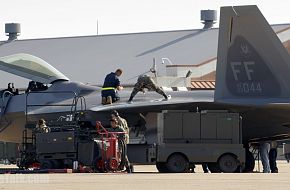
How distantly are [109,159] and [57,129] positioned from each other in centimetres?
221

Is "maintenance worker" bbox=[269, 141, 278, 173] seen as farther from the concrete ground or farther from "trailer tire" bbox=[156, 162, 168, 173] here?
the concrete ground

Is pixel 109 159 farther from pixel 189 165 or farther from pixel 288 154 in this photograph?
pixel 288 154

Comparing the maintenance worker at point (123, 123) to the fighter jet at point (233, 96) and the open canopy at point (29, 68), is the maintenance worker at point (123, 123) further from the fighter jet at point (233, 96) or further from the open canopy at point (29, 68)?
the open canopy at point (29, 68)

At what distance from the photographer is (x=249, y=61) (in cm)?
2442

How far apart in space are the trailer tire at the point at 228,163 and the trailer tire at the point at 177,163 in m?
0.78

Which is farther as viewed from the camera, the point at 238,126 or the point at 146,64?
the point at 146,64

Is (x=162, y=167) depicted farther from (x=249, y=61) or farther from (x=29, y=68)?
(x=29, y=68)

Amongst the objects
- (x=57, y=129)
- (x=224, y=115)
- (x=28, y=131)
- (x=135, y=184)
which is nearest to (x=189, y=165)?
(x=224, y=115)

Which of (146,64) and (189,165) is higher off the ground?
(146,64)

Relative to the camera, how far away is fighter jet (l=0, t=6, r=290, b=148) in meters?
24.2

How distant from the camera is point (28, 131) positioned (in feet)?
86.7

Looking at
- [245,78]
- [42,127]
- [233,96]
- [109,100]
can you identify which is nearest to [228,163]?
[233,96]

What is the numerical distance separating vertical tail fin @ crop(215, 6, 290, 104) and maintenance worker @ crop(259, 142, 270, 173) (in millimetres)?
2142

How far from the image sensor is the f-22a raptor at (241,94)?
24.2 m
